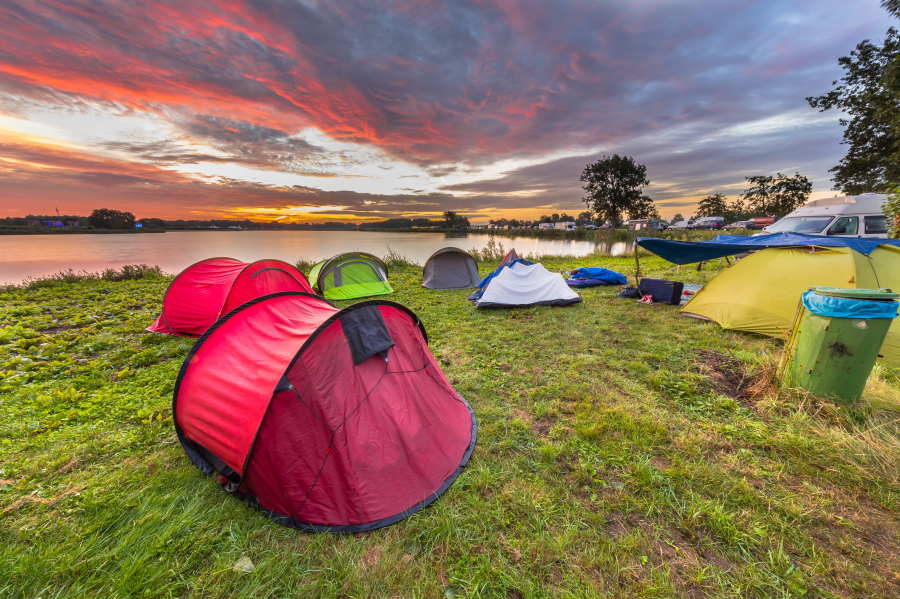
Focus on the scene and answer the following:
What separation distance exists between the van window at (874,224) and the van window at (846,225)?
0.84 ft

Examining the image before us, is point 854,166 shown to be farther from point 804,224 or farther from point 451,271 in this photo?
point 451,271

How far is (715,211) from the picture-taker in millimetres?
72125

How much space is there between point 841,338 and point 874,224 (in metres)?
12.9

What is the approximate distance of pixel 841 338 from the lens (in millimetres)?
3285

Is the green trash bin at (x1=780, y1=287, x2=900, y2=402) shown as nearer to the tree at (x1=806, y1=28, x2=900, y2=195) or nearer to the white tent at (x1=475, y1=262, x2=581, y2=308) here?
the white tent at (x1=475, y1=262, x2=581, y2=308)

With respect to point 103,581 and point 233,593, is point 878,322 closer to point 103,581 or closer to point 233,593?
point 233,593

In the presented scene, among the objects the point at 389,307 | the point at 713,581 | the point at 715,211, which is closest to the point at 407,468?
the point at 389,307

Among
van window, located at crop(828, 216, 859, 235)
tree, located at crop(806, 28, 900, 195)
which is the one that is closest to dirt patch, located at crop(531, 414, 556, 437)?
van window, located at crop(828, 216, 859, 235)

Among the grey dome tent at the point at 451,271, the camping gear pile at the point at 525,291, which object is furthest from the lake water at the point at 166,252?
the camping gear pile at the point at 525,291

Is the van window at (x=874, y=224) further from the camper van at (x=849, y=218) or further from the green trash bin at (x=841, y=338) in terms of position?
the green trash bin at (x=841, y=338)

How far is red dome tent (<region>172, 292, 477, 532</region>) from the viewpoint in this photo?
246 cm

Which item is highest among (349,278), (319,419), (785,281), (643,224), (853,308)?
(643,224)

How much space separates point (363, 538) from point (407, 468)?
562 mm

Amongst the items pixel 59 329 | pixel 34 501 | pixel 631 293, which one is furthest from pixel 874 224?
pixel 59 329
